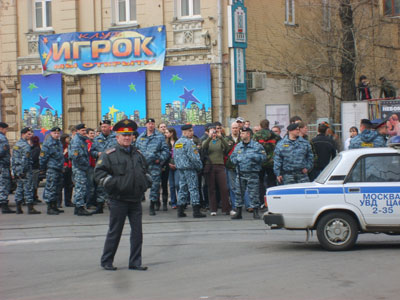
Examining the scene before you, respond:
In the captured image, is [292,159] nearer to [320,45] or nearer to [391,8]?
[320,45]

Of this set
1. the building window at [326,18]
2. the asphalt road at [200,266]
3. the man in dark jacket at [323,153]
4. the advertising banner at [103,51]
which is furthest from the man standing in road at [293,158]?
the building window at [326,18]

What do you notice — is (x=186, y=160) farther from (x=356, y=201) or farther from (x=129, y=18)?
(x=129, y=18)

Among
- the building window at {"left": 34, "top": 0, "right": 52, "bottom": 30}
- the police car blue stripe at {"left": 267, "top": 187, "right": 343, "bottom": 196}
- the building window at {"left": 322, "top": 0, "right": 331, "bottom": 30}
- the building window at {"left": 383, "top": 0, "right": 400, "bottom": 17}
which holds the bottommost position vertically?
the police car blue stripe at {"left": 267, "top": 187, "right": 343, "bottom": 196}

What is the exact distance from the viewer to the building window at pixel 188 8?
83.6 feet

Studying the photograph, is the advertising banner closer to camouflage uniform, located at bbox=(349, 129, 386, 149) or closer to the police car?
camouflage uniform, located at bbox=(349, 129, 386, 149)

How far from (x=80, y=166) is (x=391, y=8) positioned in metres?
20.2

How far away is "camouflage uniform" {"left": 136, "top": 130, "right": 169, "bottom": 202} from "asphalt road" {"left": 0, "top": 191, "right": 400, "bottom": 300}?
→ 1819mm

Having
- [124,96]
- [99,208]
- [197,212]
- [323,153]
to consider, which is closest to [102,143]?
[99,208]

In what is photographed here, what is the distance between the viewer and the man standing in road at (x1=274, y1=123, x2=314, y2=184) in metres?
13.1

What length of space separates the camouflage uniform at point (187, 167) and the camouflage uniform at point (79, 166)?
207cm

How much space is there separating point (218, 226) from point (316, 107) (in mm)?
16100

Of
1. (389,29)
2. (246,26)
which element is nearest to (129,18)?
(246,26)

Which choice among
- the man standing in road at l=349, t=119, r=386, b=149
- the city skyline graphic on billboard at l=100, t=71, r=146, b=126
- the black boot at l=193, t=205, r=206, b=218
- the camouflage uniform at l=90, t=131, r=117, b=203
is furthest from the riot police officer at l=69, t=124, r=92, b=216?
the city skyline graphic on billboard at l=100, t=71, r=146, b=126

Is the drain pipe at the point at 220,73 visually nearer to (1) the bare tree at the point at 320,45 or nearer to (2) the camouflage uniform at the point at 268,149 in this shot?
(1) the bare tree at the point at 320,45
